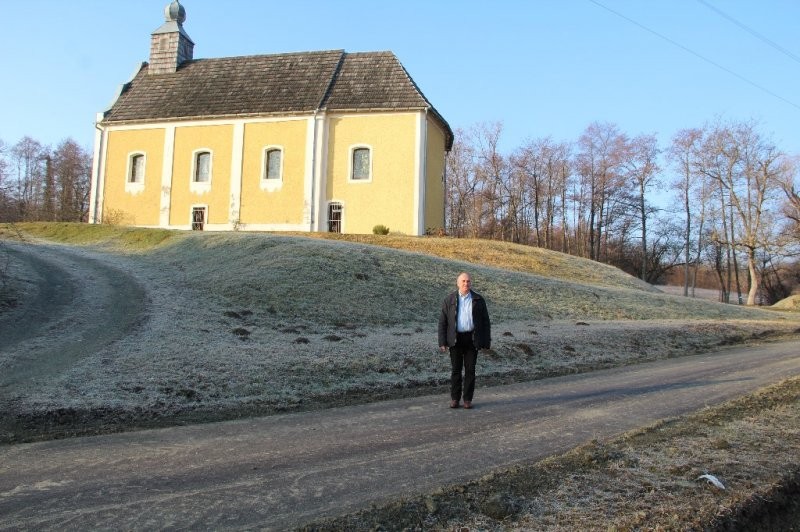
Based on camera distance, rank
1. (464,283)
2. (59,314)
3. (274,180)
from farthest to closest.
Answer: (274,180), (59,314), (464,283)

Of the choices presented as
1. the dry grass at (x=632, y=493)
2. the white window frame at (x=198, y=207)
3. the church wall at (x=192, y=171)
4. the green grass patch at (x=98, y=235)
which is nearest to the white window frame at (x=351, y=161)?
the church wall at (x=192, y=171)

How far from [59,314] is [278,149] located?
2463cm

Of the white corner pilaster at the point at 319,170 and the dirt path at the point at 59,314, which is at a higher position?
the white corner pilaster at the point at 319,170

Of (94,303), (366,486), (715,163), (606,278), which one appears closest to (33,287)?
(94,303)

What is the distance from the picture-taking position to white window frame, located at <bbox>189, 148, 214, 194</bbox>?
120 feet

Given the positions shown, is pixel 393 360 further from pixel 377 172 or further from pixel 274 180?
pixel 274 180

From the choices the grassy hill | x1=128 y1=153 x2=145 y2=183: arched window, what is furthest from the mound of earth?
x1=128 y1=153 x2=145 y2=183: arched window

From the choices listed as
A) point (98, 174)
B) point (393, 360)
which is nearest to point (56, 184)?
point (98, 174)

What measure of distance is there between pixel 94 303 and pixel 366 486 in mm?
11817

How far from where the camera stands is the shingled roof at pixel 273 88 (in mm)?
34812

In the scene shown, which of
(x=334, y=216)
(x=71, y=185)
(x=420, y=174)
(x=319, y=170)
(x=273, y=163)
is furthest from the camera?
(x=71, y=185)

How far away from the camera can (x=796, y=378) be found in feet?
33.1

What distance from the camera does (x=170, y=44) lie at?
41250 mm

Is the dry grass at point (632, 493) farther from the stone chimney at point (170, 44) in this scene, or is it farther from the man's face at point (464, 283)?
the stone chimney at point (170, 44)
